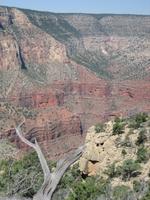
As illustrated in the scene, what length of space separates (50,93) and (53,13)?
73030 millimetres

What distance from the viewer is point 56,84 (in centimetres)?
14212

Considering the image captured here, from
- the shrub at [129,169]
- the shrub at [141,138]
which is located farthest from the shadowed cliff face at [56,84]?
the shrub at [129,169]

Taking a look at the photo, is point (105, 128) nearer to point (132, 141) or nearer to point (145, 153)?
point (132, 141)

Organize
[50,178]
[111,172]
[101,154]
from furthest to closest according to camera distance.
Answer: [101,154]
[111,172]
[50,178]

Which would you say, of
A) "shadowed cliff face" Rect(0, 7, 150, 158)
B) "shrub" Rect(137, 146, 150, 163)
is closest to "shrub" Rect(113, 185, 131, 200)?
"shrub" Rect(137, 146, 150, 163)

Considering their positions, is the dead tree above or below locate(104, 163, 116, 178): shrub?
above

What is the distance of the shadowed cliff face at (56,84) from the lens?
121812 millimetres

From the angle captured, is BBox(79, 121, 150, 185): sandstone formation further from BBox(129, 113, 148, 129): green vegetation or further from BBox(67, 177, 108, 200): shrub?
BBox(67, 177, 108, 200): shrub

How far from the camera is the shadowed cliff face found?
12181 cm

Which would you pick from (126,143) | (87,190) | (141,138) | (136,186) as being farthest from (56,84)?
(87,190)

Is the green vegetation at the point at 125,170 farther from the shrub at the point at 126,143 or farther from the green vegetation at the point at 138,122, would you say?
the green vegetation at the point at 138,122

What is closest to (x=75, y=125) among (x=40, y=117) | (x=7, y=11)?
(x=40, y=117)

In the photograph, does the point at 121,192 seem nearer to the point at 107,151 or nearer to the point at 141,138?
the point at 107,151

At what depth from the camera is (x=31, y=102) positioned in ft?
420
